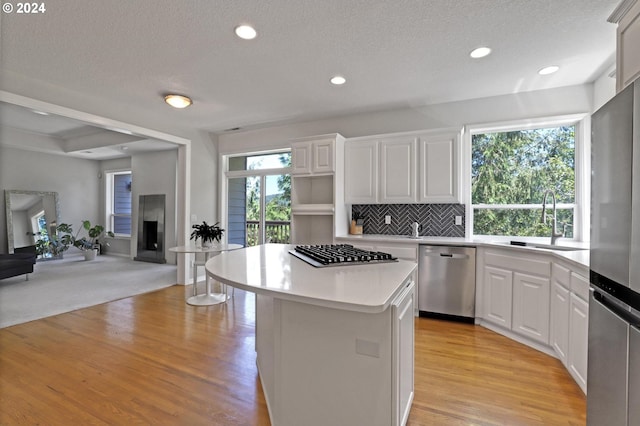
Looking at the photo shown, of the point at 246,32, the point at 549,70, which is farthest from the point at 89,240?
the point at 549,70

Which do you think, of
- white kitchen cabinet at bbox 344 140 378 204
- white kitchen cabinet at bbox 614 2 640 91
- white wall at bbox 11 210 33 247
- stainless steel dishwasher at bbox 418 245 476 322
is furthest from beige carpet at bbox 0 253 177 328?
white kitchen cabinet at bbox 614 2 640 91

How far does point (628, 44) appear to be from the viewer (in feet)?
5.61

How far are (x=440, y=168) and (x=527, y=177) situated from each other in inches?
40.6

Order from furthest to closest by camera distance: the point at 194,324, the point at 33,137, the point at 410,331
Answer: the point at 33,137
the point at 194,324
the point at 410,331

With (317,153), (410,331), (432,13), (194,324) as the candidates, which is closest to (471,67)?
(432,13)

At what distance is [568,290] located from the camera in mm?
2193

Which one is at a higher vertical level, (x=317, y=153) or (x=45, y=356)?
(x=317, y=153)

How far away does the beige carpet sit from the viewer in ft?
11.8

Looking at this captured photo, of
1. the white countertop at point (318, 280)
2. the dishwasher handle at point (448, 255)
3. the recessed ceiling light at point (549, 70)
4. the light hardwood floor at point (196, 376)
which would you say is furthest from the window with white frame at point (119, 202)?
the recessed ceiling light at point (549, 70)

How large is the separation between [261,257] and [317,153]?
2414 mm

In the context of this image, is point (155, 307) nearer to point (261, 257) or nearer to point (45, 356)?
point (45, 356)

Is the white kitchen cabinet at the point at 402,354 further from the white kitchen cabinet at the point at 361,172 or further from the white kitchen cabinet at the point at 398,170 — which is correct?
the white kitchen cabinet at the point at 361,172

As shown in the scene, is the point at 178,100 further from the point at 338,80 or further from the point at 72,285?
the point at 72,285

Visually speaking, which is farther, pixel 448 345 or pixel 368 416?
pixel 448 345
